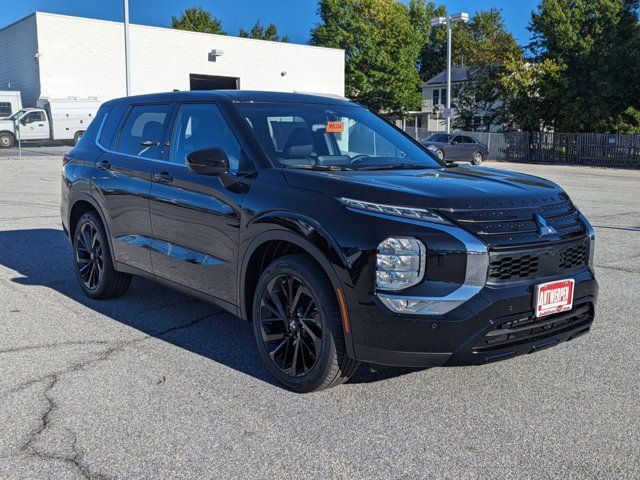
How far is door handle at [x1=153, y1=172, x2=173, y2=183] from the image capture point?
500cm

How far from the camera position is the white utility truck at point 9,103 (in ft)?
112

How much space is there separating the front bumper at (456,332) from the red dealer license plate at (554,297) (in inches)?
2.1

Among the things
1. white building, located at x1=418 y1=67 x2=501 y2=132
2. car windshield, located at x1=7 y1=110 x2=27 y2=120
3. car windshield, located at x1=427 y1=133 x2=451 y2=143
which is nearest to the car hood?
car windshield, located at x1=427 y1=133 x2=451 y2=143

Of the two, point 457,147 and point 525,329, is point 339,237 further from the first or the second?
point 457,147

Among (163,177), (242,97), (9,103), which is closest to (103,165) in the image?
(163,177)

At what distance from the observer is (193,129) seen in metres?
5.00

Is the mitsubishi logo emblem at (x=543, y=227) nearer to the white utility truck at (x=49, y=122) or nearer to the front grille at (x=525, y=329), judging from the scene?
the front grille at (x=525, y=329)

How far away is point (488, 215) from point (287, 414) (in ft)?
5.07

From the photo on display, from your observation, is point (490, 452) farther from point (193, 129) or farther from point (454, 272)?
point (193, 129)

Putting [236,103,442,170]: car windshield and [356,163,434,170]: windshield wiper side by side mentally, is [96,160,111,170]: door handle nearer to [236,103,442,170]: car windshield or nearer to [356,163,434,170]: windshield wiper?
[236,103,442,170]: car windshield

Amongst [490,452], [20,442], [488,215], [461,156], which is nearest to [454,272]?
[488,215]

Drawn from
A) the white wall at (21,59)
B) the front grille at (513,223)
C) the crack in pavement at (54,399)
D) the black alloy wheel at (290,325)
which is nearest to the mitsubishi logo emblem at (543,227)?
the front grille at (513,223)

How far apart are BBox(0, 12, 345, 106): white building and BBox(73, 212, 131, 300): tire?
31890mm

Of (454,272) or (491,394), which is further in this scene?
(491,394)
